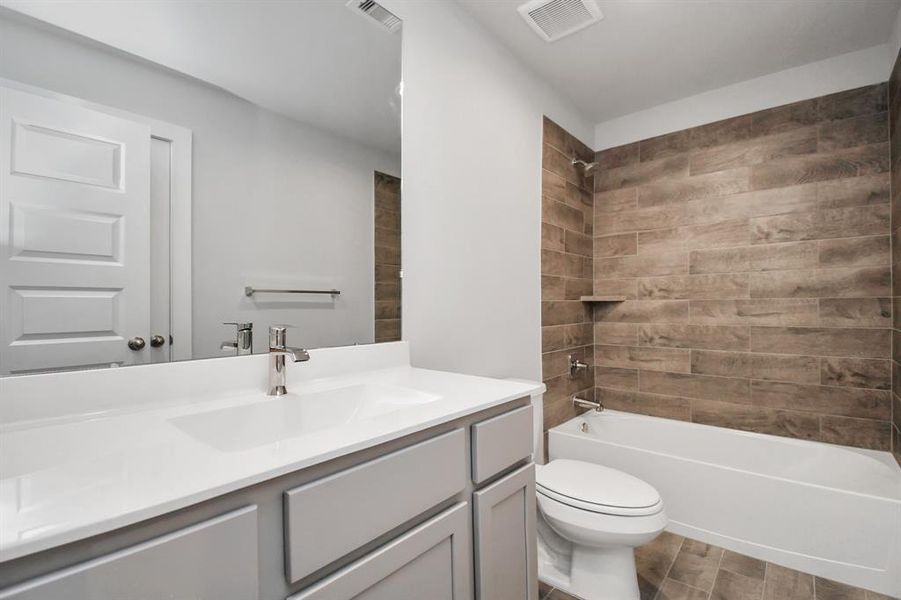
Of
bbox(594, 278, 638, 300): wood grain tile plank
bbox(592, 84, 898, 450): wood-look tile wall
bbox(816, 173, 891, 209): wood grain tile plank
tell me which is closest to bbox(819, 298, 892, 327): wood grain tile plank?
bbox(592, 84, 898, 450): wood-look tile wall

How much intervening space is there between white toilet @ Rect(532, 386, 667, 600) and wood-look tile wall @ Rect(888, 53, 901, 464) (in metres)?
1.37

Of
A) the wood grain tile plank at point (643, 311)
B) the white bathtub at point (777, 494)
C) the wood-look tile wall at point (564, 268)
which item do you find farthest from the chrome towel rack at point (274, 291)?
the wood grain tile plank at point (643, 311)

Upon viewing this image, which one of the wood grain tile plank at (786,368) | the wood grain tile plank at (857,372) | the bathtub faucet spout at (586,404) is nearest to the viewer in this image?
the wood grain tile plank at (857,372)

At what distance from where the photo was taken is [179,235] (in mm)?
1058

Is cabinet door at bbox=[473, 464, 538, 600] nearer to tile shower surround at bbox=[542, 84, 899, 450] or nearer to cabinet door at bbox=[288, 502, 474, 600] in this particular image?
cabinet door at bbox=[288, 502, 474, 600]

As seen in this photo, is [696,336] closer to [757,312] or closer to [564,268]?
[757,312]

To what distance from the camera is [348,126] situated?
4.84ft

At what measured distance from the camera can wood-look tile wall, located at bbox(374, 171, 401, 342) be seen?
1.54 metres

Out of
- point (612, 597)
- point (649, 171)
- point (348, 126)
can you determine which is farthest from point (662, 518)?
point (649, 171)

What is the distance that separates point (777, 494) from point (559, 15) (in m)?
2.39

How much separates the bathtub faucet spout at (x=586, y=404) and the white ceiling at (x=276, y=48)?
1944mm

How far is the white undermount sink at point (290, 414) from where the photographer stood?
938 millimetres

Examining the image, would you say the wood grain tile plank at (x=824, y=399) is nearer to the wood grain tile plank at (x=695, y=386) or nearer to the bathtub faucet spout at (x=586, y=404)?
the wood grain tile plank at (x=695, y=386)

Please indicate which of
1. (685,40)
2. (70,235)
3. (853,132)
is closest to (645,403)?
(853,132)
